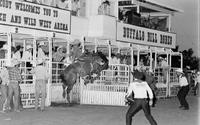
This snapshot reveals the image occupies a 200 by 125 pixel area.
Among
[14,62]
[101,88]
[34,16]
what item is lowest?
[101,88]

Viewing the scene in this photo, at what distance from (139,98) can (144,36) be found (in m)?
18.1

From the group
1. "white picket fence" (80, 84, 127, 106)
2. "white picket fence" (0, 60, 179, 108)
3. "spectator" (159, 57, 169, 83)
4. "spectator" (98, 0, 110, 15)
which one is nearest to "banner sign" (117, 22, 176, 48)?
"spectator" (98, 0, 110, 15)

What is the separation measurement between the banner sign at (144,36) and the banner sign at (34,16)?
5194 millimetres

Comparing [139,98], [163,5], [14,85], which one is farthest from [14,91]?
[163,5]

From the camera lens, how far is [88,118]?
643 inches

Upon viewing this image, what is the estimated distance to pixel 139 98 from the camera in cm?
1247

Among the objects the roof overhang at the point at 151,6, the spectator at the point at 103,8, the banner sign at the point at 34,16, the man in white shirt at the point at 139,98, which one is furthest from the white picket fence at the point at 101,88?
the man in white shirt at the point at 139,98

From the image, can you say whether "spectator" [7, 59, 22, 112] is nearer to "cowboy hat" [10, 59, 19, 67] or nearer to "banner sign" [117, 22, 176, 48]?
"cowboy hat" [10, 59, 19, 67]

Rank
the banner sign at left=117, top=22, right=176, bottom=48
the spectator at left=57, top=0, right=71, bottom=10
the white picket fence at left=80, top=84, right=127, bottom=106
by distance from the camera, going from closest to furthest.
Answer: the white picket fence at left=80, top=84, right=127, bottom=106 < the spectator at left=57, top=0, right=71, bottom=10 < the banner sign at left=117, top=22, right=176, bottom=48

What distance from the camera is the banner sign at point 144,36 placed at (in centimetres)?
2721

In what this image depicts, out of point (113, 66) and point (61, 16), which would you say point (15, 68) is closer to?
point (61, 16)

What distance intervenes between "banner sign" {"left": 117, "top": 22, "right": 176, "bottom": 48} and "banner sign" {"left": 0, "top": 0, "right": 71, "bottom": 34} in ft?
17.0

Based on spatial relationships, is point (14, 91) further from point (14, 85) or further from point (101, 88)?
point (101, 88)

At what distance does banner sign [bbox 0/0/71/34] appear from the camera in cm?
1877
